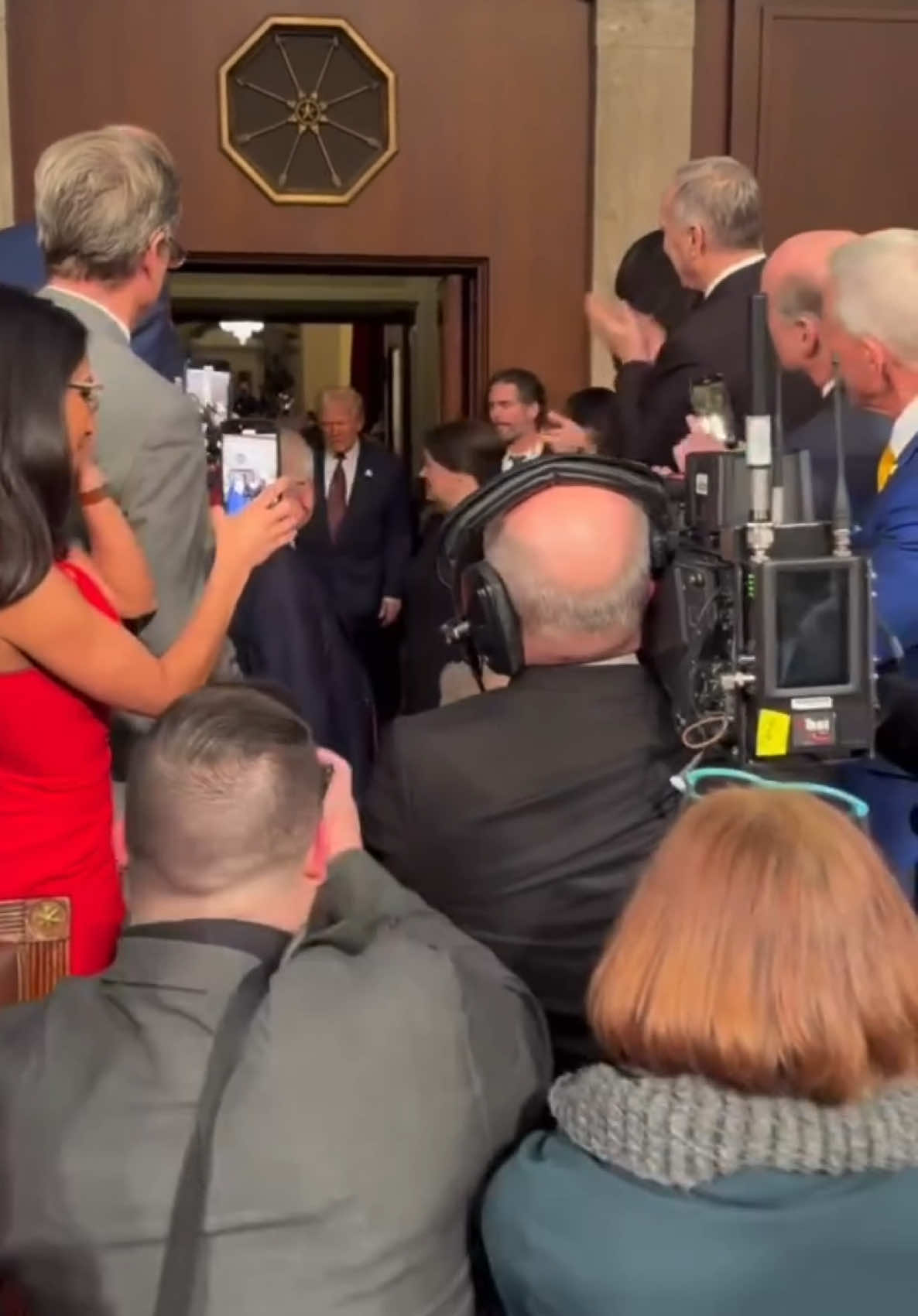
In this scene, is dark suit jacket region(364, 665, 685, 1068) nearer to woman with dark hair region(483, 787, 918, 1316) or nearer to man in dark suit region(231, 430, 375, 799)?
woman with dark hair region(483, 787, 918, 1316)

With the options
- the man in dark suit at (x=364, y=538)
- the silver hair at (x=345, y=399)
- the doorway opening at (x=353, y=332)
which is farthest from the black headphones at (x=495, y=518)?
the silver hair at (x=345, y=399)

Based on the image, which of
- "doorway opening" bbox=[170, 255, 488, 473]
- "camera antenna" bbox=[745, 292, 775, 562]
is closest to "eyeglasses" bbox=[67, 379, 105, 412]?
"camera antenna" bbox=[745, 292, 775, 562]

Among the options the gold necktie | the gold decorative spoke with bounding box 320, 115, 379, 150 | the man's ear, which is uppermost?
the gold decorative spoke with bounding box 320, 115, 379, 150

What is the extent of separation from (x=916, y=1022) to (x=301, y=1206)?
17.4 inches

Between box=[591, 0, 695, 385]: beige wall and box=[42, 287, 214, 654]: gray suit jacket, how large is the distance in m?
3.26

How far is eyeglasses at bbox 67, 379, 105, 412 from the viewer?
1.64 meters

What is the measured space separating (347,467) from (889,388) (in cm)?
337

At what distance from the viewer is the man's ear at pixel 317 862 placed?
1.25 meters

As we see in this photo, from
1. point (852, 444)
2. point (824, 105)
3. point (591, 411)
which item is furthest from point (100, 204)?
point (824, 105)

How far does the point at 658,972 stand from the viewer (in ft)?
3.49

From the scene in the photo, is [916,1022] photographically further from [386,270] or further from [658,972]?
[386,270]

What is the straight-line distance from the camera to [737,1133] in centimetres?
102

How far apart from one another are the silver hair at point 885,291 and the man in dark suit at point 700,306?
503 mm

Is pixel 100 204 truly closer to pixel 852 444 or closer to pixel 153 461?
pixel 153 461
